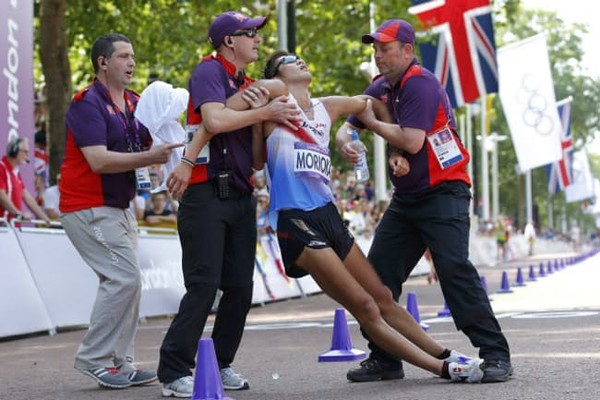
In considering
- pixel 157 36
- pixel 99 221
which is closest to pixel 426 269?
pixel 157 36

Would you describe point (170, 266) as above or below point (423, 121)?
below

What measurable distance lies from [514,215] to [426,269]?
8512cm

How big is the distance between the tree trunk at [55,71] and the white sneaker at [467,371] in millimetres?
15922

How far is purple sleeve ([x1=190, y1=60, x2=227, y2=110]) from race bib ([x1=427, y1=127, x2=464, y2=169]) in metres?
1.25

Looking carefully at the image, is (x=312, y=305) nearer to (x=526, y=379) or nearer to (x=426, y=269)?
(x=526, y=379)

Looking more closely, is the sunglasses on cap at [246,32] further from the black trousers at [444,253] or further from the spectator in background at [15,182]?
the spectator in background at [15,182]

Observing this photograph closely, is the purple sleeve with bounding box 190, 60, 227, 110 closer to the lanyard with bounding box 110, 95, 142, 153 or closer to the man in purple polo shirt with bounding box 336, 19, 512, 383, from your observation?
the man in purple polo shirt with bounding box 336, 19, 512, 383

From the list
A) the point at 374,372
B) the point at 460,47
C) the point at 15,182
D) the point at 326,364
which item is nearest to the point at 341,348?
the point at 326,364

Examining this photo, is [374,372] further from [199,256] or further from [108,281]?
[108,281]

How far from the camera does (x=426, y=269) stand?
37.4m

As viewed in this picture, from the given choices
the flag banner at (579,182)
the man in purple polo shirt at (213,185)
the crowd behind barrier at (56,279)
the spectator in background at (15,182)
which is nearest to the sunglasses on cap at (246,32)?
the man in purple polo shirt at (213,185)

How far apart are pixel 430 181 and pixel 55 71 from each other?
16045 mm

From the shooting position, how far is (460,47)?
26.4 metres

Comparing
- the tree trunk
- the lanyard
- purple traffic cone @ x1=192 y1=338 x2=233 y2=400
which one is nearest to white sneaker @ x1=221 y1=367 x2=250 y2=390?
purple traffic cone @ x1=192 y1=338 x2=233 y2=400
